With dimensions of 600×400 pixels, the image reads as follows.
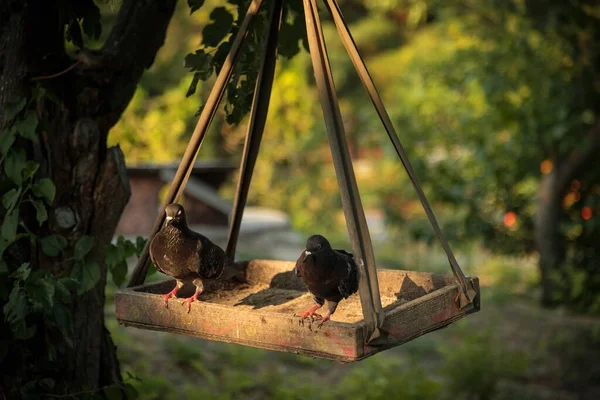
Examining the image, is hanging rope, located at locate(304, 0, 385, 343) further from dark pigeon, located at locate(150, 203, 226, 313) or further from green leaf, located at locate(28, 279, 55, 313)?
green leaf, located at locate(28, 279, 55, 313)

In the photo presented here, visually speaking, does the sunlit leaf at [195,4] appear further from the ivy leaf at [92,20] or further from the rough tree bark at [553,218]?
the rough tree bark at [553,218]

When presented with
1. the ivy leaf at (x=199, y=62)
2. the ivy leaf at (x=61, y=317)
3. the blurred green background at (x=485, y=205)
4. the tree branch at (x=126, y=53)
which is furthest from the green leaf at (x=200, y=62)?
the blurred green background at (x=485, y=205)

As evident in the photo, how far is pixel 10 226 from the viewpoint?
2.85 metres

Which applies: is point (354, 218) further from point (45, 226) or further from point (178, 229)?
point (45, 226)

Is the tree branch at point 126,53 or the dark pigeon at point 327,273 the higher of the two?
the tree branch at point 126,53

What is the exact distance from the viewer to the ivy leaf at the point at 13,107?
2996 mm

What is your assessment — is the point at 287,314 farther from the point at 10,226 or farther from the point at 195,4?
the point at 195,4

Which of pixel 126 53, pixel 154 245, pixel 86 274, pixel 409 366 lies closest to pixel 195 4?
pixel 126 53

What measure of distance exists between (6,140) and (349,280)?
1396mm

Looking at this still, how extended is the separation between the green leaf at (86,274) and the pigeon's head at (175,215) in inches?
17.5

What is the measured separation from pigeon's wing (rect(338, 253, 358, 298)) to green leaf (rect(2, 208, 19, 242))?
118 centimetres

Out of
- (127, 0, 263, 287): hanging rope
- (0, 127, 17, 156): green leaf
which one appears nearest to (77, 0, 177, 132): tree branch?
(0, 127, 17, 156): green leaf

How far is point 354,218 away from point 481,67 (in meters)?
6.27

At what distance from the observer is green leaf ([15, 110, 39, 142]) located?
297cm
